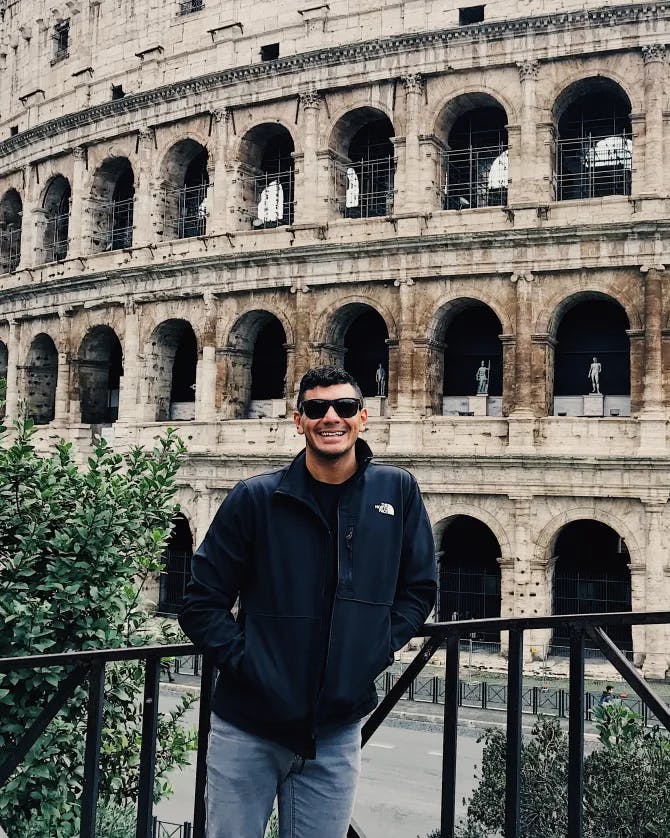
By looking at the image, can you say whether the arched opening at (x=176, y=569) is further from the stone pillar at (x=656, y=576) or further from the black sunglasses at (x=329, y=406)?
the black sunglasses at (x=329, y=406)

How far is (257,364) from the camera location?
24.9 metres

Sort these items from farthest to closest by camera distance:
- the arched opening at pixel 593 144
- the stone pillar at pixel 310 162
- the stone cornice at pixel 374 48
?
the stone pillar at pixel 310 162 → the arched opening at pixel 593 144 → the stone cornice at pixel 374 48

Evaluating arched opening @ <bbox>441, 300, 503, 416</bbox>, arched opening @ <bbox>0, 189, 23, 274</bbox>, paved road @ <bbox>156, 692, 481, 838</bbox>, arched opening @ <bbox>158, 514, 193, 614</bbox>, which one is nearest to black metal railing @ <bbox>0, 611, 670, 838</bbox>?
paved road @ <bbox>156, 692, 481, 838</bbox>

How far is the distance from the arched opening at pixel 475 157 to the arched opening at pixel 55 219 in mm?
13381

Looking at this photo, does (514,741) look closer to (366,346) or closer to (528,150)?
(528,150)

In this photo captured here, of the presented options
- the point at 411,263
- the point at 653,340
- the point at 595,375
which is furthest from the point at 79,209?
the point at 653,340

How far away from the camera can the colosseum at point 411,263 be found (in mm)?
19906

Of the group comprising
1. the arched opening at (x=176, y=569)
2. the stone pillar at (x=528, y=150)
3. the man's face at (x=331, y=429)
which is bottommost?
the arched opening at (x=176, y=569)

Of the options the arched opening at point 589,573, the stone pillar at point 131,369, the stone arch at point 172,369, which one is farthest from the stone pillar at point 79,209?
the arched opening at point 589,573

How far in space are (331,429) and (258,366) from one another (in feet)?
70.2

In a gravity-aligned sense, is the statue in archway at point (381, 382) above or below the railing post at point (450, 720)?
above

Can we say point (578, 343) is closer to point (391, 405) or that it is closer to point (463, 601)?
point (391, 405)

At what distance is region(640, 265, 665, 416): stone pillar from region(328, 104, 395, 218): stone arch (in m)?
7.09

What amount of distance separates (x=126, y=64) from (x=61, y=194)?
5.12 metres
